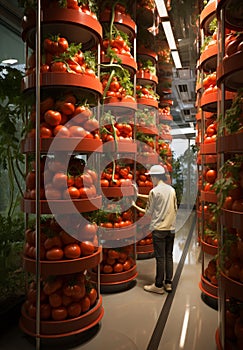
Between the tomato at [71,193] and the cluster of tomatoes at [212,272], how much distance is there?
74.9 inches

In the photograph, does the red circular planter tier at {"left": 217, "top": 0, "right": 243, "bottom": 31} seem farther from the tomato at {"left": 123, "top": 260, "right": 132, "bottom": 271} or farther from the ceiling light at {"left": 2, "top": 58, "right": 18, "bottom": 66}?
the tomato at {"left": 123, "top": 260, "right": 132, "bottom": 271}

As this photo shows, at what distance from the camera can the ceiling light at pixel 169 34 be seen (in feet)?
17.1

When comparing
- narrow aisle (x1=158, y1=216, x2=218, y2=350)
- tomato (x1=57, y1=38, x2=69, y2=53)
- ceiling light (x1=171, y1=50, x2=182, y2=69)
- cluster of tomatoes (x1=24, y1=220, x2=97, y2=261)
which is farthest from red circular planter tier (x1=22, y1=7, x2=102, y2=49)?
ceiling light (x1=171, y1=50, x2=182, y2=69)

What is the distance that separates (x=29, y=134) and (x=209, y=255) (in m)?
2.66

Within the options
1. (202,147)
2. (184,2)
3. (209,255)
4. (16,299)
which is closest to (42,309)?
(16,299)

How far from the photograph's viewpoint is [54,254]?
9.31ft

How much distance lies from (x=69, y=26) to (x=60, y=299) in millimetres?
2634

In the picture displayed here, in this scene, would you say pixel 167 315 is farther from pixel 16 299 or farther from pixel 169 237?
pixel 16 299

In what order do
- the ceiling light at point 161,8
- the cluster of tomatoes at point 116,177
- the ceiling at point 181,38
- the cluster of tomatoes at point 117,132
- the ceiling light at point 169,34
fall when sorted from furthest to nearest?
the ceiling light at point 169,34, the ceiling light at point 161,8, the cluster of tomatoes at point 116,177, the cluster of tomatoes at point 117,132, the ceiling at point 181,38

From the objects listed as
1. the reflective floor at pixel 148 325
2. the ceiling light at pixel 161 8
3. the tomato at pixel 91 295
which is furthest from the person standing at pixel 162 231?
the ceiling light at pixel 161 8

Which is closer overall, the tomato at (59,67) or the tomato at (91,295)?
the tomato at (59,67)

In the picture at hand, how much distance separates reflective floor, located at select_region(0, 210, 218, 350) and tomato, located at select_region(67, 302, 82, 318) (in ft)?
0.83

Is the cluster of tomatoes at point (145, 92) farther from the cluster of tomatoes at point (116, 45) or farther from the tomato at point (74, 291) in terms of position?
the tomato at point (74, 291)

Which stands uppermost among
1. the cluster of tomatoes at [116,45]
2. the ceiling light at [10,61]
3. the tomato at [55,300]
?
the cluster of tomatoes at [116,45]
